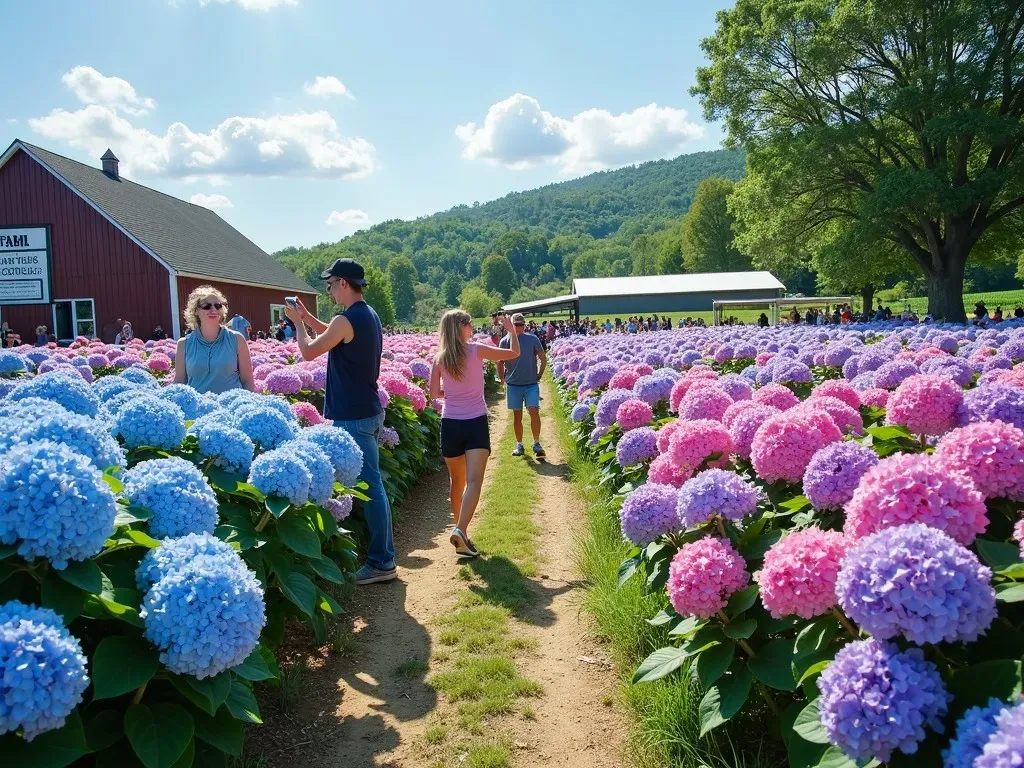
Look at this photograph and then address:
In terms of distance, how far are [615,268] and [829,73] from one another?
139m

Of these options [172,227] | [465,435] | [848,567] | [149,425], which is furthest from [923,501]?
[172,227]

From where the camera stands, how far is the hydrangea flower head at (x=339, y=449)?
13.7ft

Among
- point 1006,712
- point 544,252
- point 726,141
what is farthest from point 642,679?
point 544,252

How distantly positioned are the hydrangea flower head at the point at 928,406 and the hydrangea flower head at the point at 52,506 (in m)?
3.19

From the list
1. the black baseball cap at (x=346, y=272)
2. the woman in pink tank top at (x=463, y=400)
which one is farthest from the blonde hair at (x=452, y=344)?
the black baseball cap at (x=346, y=272)

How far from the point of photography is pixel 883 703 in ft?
5.50

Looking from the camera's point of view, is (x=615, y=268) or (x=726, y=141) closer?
(x=726, y=141)

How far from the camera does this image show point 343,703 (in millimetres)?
4023

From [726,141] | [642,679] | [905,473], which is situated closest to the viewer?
[905,473]

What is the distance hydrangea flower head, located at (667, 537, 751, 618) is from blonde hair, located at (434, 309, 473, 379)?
4.00m

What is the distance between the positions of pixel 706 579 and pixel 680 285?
7165 cm

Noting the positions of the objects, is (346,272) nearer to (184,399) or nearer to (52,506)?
(184,399)

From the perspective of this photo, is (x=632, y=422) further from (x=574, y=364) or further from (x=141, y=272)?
(x=141, y=272)

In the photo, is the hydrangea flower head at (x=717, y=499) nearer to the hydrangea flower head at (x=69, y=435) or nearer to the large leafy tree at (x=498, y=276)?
the hydrangea flower head at (x=69, y=435)
